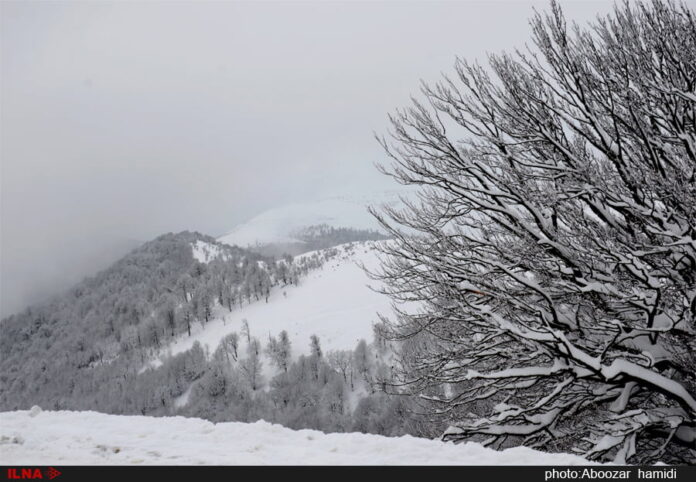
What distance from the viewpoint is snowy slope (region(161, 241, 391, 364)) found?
108750 mm

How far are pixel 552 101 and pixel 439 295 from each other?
3027 mm

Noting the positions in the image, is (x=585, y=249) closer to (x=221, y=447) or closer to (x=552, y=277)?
(x=552, y=277)

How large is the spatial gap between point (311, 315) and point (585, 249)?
11572cm

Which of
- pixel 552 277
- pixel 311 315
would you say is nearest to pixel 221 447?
pixel 552 277

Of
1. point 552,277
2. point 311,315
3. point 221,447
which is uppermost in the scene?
point 311,315

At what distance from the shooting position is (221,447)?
5348mm

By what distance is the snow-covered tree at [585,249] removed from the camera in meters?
4.73

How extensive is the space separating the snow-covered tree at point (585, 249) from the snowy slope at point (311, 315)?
3822 inches

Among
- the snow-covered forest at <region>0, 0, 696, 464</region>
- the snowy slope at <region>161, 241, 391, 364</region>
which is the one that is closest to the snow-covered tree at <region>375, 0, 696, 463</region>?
the snow-covered forest at <region>0, 0, 696, 464</region>

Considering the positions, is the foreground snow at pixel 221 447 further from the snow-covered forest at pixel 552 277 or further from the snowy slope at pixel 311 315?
the snowy slope at pixel 311 315
